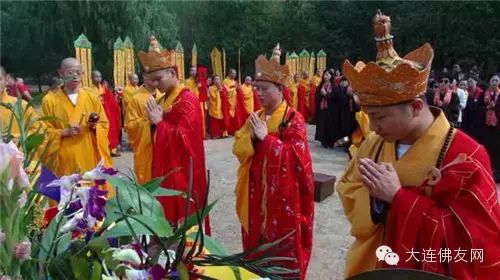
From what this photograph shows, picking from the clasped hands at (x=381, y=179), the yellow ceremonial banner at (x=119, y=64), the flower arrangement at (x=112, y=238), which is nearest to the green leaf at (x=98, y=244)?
the flower arrangement at (x=112, y=238)

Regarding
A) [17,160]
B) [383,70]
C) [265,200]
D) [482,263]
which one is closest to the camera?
[17,160]

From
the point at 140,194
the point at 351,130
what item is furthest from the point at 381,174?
the point at 351,130

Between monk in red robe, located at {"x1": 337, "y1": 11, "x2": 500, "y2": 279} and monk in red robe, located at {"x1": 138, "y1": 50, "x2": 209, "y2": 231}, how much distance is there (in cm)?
217

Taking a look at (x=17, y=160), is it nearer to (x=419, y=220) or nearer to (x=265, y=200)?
(x=419, y=220)

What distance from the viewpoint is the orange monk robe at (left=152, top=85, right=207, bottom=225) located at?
4082mm

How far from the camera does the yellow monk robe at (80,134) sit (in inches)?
178

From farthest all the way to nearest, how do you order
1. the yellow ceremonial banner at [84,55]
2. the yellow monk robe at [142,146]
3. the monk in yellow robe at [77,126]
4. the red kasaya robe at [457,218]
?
the yellow ceremonial banner at [84,55]
the monk in yellow robe at [77,126]
the yellow monk robe at [142,146]
the red kasaya robe at [457,218]

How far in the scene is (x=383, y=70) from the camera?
1986mm

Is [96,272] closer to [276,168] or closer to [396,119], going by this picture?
[396,119]

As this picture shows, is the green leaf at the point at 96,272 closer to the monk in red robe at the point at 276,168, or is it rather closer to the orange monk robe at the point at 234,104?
the monk in red robe at the point at 276,168

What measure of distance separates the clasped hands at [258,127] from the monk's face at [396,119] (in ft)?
5.01

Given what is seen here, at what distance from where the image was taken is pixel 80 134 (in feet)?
15.2

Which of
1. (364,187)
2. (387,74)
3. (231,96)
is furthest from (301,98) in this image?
(387,74)

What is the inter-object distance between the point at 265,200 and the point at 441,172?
1.79 metres
